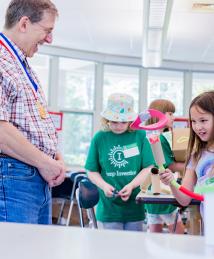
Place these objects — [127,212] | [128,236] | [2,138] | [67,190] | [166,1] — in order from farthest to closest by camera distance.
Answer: [67,190], [166,1], [127,212], [2,138], [128,236]

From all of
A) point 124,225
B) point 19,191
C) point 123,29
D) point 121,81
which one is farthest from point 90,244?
point 121,81

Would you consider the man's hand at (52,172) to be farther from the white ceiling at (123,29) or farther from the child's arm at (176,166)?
the white ceiling at (123,29)

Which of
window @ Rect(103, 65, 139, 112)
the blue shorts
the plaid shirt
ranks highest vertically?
window @ Rect(103, 65, 139, 112)

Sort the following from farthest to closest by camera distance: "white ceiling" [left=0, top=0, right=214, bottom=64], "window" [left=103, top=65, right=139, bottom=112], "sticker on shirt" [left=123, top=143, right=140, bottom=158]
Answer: "window" [left=103, top=65, right=139, bottom=112], "white ceiling" [left=0, top=0, right=214, bottom=64], "sticker on shirt" [left=123, top=143, right=140, bottom=158]

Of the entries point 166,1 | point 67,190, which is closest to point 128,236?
point 166,1

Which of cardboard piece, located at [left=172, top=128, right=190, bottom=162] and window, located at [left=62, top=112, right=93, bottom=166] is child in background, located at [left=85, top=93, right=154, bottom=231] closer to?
cardboard piece, located at [left=172, top=128, right=190, bottom=162]

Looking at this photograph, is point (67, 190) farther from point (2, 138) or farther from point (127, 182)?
point (2, 138)

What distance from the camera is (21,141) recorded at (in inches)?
52.7

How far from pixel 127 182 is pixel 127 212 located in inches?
6.6

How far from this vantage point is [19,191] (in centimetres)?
136

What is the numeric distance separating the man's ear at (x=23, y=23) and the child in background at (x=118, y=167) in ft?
3.07

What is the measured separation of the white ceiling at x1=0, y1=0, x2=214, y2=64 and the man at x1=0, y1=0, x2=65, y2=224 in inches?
135

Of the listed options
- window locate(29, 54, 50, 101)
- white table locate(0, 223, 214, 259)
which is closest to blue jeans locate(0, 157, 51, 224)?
white table locate(0, 223, 214, 259)

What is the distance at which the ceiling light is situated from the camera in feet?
A: 14.4
